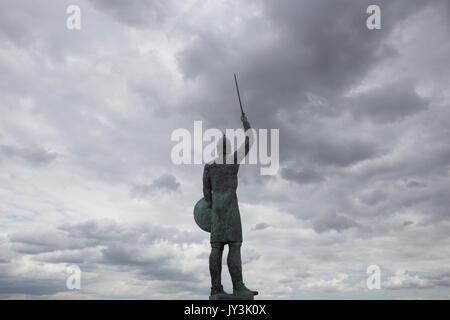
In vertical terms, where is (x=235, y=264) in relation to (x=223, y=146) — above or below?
below

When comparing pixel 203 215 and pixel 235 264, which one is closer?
pixel 235 264

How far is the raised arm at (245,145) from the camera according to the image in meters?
11.1

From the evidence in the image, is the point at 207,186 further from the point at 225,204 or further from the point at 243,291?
the point at 243,291

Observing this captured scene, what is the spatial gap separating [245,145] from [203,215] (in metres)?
2.31

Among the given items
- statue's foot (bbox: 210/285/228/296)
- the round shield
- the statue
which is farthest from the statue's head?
statue's foot (bbox: 210/285/228/296)

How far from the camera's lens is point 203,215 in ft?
37.5

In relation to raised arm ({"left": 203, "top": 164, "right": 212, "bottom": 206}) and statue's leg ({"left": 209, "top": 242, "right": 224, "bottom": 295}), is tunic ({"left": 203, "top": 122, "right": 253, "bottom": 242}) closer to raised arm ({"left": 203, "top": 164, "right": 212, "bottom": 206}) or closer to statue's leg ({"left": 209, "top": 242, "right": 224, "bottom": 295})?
raised arm ({"left": 203, "top": 164, "right": 212, "bottom": 206})

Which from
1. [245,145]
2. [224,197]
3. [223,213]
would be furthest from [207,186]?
[245,145]

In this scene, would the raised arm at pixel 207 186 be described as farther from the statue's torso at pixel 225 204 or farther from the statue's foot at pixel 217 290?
the statue's foot at pixel 217 290

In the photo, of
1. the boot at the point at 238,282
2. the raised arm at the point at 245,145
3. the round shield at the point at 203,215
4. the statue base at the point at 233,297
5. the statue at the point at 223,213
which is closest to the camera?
the statue base at the point at 233,297

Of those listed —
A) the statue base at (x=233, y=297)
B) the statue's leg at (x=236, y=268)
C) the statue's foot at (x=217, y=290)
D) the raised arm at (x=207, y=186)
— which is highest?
the raised arm at (x=207, y=186)

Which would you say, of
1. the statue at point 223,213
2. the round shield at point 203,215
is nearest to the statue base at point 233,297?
the statue at point 223,213
